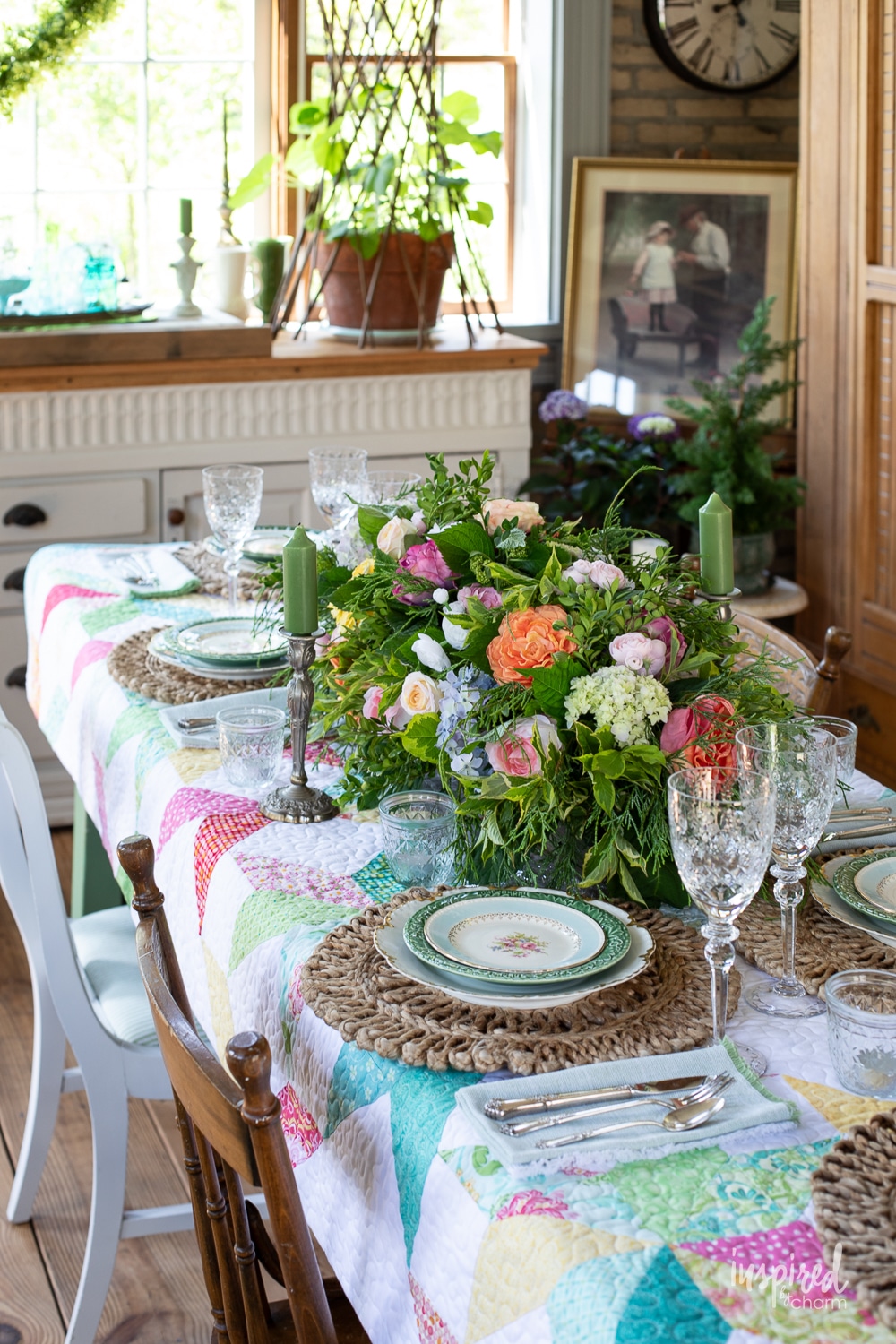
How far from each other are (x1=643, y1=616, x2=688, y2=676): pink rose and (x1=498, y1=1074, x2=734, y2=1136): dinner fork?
0.40m

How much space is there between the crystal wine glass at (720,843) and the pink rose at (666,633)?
0.27 meters

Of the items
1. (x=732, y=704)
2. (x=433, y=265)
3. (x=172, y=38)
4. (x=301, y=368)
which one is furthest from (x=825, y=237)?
(x=732, y=704)

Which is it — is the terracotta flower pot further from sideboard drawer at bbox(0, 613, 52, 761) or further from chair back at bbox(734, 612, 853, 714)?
chair back at bbox(734, 612, 853, 714)

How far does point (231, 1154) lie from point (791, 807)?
490mm

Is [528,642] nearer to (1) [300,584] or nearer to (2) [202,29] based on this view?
(1) [300,584]

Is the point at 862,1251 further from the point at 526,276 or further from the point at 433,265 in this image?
the point at 526,276

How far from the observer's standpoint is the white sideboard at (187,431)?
309 centimetres

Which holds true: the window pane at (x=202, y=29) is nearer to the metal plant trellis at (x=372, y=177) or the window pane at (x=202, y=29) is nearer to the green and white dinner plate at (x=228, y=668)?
the metal plant trellis at (x=372, y=177)

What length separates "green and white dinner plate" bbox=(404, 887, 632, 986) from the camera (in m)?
1.07

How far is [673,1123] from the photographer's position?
3.06 feet

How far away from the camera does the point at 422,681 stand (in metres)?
1.34

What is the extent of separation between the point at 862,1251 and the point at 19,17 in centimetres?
336

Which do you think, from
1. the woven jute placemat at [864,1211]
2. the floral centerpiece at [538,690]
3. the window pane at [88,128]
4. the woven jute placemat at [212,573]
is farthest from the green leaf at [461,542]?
the window pane at [88,128]

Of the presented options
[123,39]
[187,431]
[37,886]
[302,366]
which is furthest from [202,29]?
[37,886]
